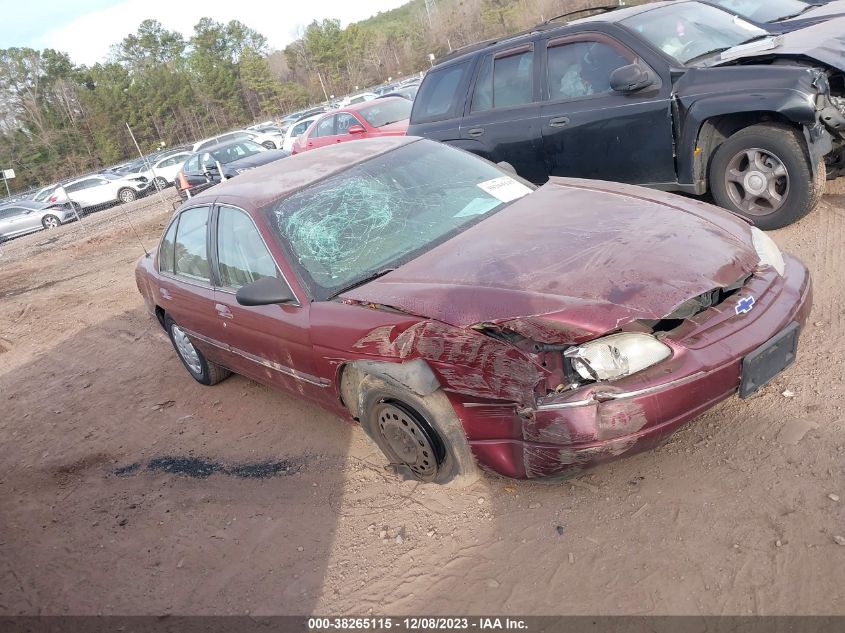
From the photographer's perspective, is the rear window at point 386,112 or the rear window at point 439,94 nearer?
the rear window at point 439,94

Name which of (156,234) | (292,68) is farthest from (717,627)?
(292,68)

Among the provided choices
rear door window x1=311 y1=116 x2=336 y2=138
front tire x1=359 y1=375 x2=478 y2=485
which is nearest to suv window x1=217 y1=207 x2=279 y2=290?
front tire x1=359 y1=375 x2=478 y2=485

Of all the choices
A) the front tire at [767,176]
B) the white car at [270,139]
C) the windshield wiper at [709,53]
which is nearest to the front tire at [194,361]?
the front tire at [767,176]

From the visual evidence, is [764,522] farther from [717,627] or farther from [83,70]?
[83,70]

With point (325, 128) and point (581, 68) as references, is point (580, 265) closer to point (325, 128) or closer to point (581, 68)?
point (581, 68)

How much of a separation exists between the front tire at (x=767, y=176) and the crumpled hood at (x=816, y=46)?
1.79 feet

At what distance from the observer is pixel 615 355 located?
8.54ft

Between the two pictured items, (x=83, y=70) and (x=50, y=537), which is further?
(x=83, y=70)

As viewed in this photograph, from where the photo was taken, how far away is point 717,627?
7.11ft

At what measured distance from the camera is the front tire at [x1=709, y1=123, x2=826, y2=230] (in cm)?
473

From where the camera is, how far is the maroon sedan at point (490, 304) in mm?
2605

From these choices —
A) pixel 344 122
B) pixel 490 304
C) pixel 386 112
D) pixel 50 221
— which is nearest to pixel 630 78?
pixel 490 304

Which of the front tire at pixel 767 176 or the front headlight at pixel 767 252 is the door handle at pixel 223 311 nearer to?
the front headlight at pixel 767 252

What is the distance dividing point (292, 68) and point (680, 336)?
80.2 m
